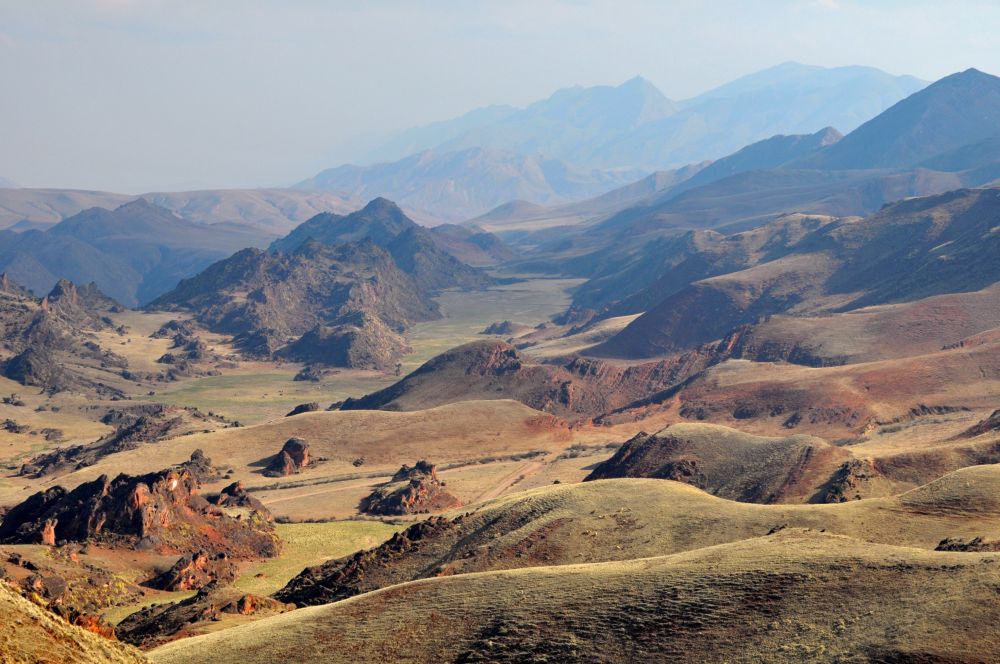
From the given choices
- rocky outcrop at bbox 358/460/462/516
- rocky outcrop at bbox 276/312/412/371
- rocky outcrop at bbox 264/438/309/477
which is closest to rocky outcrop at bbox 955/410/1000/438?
rocky outcrop at bbox 358/460/462/516

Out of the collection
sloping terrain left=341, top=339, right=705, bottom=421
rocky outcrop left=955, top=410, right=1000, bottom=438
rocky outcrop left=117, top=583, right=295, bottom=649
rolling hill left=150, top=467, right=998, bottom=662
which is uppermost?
rolling hill left=150, top=467, right=998, bottom=662

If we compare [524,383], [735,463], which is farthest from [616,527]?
[524,383]

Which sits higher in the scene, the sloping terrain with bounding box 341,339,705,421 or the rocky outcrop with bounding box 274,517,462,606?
the rocky outcrop with bounding box 274,517,462,606

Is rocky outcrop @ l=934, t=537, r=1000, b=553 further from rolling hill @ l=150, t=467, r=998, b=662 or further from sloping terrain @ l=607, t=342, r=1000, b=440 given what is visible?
sloping terrain @ l=607, t=342, r=1000, b=440

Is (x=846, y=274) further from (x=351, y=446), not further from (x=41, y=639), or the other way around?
(x=41, y=639)

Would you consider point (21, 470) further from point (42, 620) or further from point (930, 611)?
point (930, 611)

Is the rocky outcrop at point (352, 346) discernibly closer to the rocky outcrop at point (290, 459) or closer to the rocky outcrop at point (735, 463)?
the rocky outcrop at point (290, 459)
